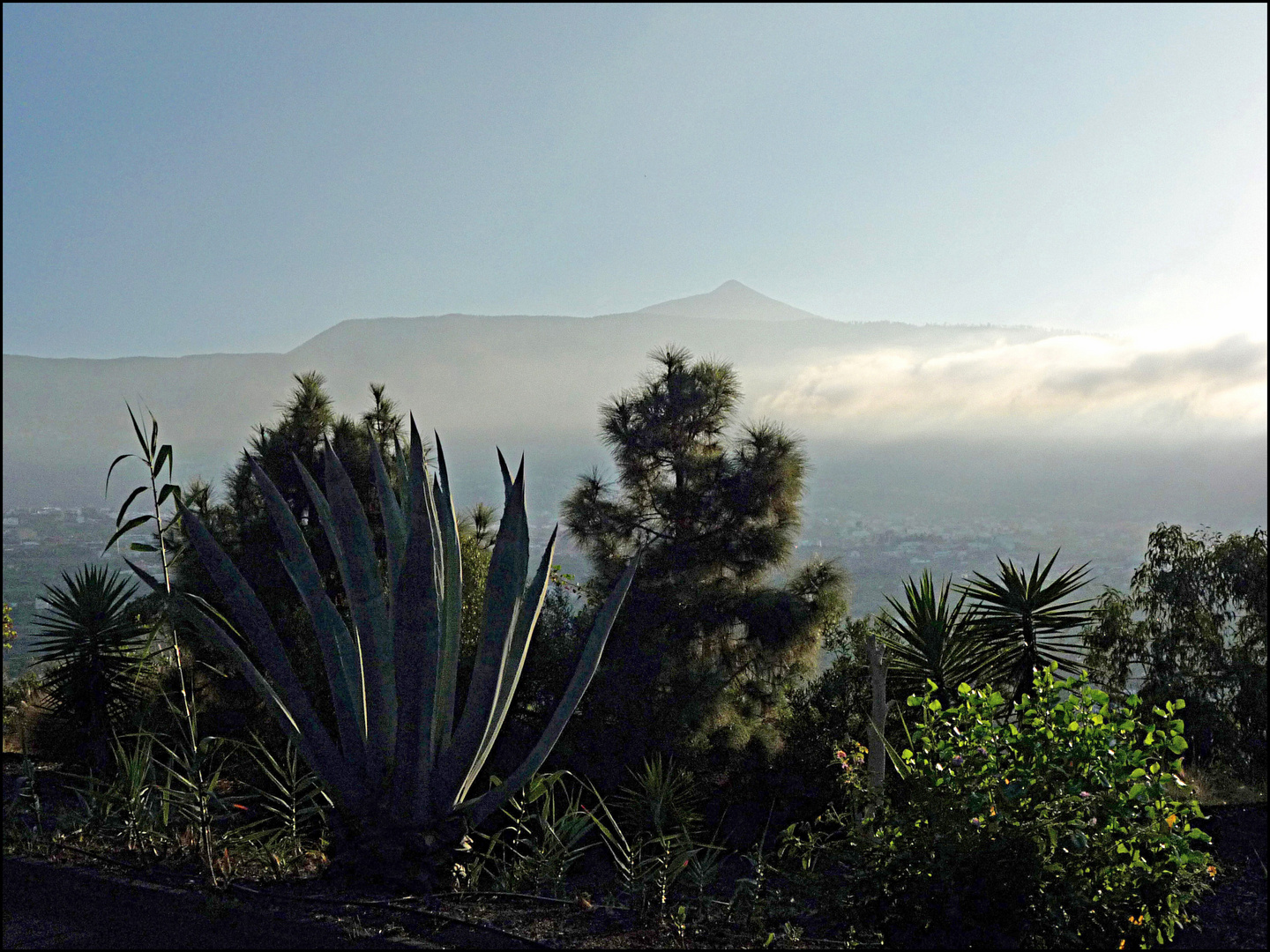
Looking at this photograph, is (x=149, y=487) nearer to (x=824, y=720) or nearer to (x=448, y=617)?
(x=448, y=617)

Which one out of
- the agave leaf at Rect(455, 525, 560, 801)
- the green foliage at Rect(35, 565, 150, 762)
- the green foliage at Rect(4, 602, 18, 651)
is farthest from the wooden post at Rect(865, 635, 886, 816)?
the green foliage at Rect(4, 602, 18, 651)

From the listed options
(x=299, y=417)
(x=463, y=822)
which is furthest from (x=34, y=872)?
(x=299, y=417)

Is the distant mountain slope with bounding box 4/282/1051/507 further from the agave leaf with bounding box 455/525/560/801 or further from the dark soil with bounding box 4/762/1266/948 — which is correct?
the dark soil with bounding box 4/762/1266/948

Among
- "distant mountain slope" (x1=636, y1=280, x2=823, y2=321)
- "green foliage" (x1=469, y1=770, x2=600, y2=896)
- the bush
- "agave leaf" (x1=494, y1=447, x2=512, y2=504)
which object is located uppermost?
"distant mountain slope" (x1=636, y1=280, x2=823, y2=321)

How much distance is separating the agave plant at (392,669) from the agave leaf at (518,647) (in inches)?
0.6

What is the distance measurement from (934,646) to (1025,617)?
0.86m

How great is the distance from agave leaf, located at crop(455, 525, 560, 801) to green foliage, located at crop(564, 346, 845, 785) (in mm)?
2968

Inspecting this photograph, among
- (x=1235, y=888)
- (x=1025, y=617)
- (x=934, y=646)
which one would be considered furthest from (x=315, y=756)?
(x=1025, y=617)

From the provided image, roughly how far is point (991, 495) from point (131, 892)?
29572 millimetres

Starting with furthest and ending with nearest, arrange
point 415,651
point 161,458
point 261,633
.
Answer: point 161,458 < point 261,633 < point 415,651

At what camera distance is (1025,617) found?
6289 mm

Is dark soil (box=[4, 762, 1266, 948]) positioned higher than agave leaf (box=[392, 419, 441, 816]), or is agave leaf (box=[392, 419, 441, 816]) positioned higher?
agave leaf (box=[392, 419, 441, 816])

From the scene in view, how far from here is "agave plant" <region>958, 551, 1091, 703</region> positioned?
20.6ft

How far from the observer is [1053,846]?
103 inches
